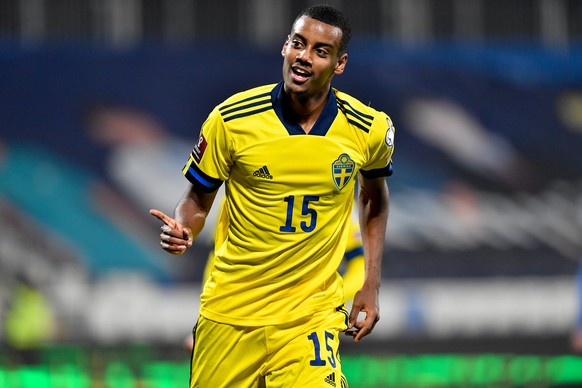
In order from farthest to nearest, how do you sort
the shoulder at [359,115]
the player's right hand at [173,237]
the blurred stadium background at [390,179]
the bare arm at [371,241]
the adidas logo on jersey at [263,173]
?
the blurred stadium background at [390,179]
the bare arm at [371,241]
the shoulder at [359,115]
the adidas logo on jersey at [263,173]
the player's right hand at [173,237]

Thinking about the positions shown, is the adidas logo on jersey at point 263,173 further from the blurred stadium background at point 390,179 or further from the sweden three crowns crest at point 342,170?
the blurred stadium background at point 390,179

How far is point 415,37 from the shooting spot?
11.1 m

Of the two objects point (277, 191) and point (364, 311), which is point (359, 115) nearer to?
point (277, 191)

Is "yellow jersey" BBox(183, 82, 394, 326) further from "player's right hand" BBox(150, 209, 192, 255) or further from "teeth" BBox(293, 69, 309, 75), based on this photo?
"player's right hand" BBox(150, 209, 192, 255)

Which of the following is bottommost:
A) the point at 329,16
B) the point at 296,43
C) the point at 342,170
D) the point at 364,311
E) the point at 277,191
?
the point at 364,311

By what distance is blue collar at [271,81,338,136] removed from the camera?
4.47 metres

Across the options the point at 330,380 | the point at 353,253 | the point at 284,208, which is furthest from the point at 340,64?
the point at 353,253

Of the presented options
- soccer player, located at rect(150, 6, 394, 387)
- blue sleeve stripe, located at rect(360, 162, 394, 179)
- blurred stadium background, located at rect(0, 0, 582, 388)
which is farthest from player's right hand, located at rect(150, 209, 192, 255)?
blurred stadium background, located at rect(0, 0, 582, 388)

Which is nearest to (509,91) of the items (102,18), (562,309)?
(562,309)

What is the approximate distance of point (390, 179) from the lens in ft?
35.2

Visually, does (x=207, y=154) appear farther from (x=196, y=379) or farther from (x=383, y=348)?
(x=383, y=348)

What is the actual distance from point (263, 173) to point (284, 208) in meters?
0.18

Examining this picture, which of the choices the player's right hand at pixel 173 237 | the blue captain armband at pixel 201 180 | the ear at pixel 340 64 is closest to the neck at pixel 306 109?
the ear at pixel 340 64

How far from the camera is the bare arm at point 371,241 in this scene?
15.4 feet
